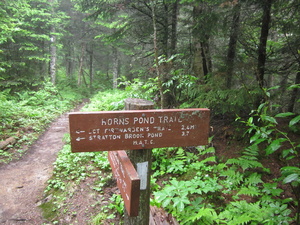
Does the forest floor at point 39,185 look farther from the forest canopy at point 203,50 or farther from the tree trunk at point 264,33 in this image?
the tree trunk at point 264,33

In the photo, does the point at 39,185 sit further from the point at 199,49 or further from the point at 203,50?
the point at 199,49

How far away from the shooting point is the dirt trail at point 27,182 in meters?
3.91

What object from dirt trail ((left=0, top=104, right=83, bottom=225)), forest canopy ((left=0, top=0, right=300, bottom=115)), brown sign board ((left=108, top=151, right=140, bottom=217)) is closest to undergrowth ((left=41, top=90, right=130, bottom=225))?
dirt trail ((left=0, top=104, right=83, bottom=225))

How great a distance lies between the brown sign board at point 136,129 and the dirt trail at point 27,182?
300 cm

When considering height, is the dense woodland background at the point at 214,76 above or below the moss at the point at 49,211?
above

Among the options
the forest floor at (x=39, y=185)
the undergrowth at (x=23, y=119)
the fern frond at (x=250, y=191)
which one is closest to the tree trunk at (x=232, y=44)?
the forest floor at (x=39, y=185)

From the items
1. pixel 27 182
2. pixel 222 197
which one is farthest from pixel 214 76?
pixel 27 182

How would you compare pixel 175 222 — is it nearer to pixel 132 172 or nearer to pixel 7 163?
pixel 132 172

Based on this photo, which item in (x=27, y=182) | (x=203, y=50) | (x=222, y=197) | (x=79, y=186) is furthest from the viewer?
(x=203, y=50)

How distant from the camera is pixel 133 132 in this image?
6.19 feet

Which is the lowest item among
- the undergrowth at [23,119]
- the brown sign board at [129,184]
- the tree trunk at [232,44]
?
the undergrowth at [23,119]

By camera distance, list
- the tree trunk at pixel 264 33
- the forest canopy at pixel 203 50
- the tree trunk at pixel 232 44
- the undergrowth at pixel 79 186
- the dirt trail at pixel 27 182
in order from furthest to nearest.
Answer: the tree trunk at pixel 232 44, the forest canopy at pixel 203 50, the tree trunk at pixel 264 33, the dirt trail at pixel 27 182, the undergrowth at pixel 79 186

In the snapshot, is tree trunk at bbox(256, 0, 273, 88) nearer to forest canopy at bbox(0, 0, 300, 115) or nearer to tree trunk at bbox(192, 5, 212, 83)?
forest canopy at bbox(0, 0, 300, 115)

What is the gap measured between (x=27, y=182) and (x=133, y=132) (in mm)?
4596
